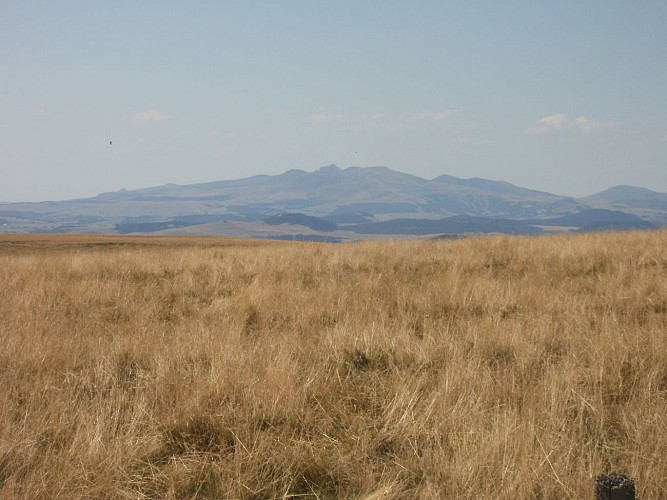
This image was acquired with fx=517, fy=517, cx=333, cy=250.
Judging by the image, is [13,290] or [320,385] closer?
[320,385]

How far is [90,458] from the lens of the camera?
2.99 metres

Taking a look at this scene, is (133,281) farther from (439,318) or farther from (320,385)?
(320,385)

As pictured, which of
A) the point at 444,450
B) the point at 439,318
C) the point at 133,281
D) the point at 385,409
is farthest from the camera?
the point at 133,281

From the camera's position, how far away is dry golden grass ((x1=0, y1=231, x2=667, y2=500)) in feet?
9.45

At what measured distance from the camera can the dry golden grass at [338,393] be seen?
2.88m

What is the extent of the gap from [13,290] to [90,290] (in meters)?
1.28

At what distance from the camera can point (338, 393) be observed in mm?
3990

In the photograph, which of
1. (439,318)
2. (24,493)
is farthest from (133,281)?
(24,493)

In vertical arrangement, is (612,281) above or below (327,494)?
above

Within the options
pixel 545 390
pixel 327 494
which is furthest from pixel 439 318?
pixel 327 494

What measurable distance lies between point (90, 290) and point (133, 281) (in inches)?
57.7

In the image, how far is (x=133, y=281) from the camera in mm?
9672

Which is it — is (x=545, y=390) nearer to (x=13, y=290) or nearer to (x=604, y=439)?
(x=604, y=439)

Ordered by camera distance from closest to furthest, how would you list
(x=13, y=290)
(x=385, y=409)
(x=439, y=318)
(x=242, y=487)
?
(x=242, y=487)
(x=385, y=409)
(x=439, y=318)
(x=13, y=290)
